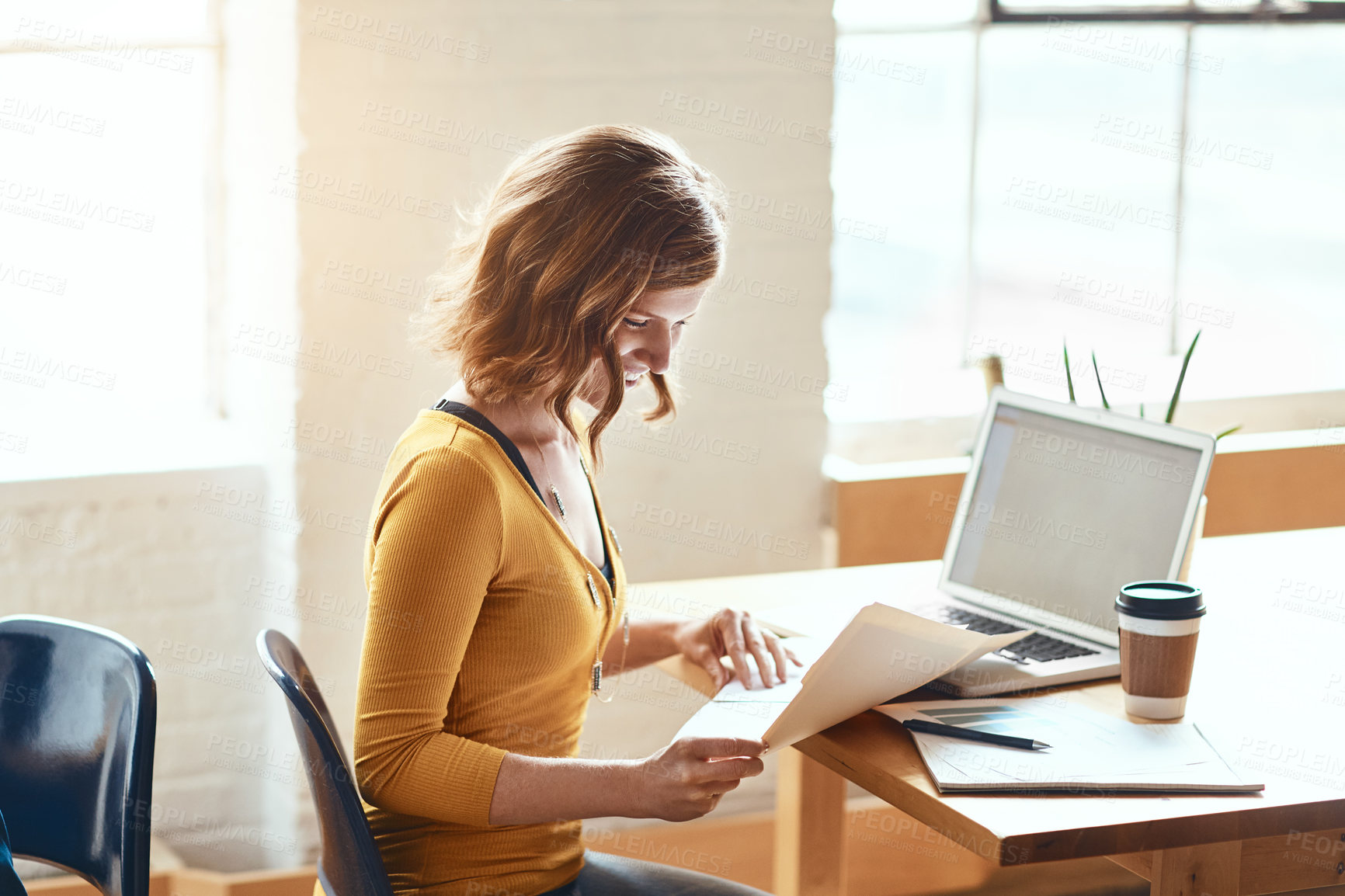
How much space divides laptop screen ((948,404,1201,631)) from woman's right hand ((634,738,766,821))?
0.59 metres

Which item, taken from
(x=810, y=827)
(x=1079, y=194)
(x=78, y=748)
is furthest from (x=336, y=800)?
(x=1079, y=194)

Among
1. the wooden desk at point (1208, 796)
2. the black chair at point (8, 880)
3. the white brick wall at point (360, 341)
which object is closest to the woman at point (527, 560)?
the wooden desk at point (1208, 796)

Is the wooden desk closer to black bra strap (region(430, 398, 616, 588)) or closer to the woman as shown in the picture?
the woman

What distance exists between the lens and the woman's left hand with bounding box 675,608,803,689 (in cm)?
152

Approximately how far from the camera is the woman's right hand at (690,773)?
4.03 ft

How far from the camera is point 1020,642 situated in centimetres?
160

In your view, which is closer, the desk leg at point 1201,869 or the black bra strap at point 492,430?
the desk leg at point 1201,869

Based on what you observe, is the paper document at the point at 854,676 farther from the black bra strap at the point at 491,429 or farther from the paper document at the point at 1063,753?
the black bra strap at the point at 491,429

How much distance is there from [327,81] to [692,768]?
145cm

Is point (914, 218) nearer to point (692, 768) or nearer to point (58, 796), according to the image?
point (692, 768)

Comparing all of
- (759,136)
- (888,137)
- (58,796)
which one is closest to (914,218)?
(888,137)

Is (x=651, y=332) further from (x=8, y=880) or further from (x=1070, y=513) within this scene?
(x=8, y=880)

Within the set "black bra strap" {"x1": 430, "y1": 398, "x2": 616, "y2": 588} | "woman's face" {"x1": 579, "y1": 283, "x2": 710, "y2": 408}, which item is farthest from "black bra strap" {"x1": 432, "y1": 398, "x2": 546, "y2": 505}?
"woman's face" {"x1": 579, "y1": 283, "x2": 710, "y2": 408}

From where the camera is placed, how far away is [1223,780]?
121 centimetres
